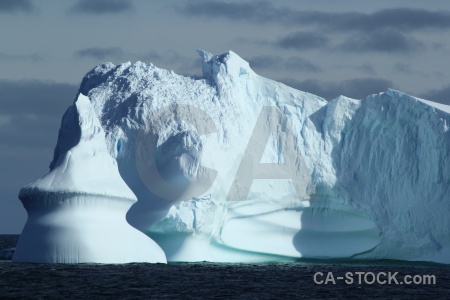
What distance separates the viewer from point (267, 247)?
2586 cm

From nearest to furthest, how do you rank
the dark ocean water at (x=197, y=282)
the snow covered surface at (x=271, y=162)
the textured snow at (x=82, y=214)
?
the dark ocean water at (x=197, y=282)
the textured snow at (x=82, y=214)
the snow covered surface at (x=271, y=162)

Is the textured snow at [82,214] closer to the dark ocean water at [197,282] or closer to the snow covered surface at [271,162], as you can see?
the dark ocean water at [197,282]

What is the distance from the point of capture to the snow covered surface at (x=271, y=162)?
79.7ft

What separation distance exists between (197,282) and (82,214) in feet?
11.1

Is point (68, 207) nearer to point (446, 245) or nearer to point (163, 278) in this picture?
point (163, 278)

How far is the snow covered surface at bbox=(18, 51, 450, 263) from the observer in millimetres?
24281

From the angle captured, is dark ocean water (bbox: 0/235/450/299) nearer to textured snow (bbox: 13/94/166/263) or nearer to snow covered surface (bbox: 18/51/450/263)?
textured snow (bbox: 13/94/166/263)

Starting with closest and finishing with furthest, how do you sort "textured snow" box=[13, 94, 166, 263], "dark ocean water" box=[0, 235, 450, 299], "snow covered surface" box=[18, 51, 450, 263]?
1. "dark ocean water" box=[0, 235, 450, 299]
2. "textured snow" box=[13, 94, 166, 263]
3. "snow covered surface" box=[18, 51, 450, 263]

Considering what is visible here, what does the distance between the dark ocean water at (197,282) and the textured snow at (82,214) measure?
1.42 ft

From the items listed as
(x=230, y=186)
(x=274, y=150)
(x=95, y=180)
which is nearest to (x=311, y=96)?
(x=274, y=150)

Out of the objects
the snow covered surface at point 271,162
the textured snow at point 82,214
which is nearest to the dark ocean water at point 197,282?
the textured snow at point 82,214

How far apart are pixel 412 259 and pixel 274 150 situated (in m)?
4.90

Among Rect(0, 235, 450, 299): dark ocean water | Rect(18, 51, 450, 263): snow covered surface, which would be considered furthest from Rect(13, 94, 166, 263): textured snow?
Rect(18, 51, 450, 263): snow covered surface

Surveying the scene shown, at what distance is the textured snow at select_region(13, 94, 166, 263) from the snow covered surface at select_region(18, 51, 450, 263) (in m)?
1.45
